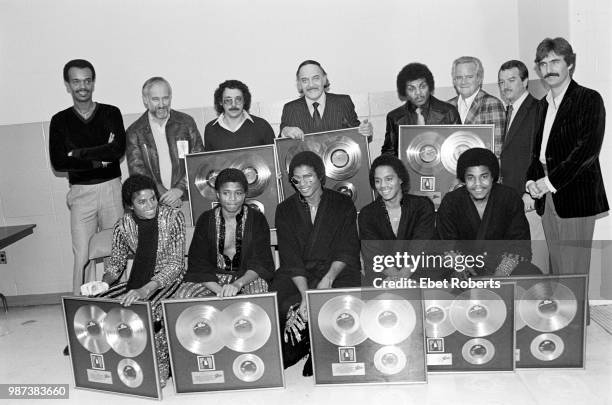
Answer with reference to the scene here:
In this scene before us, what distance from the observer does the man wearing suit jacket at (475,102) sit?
162 inches

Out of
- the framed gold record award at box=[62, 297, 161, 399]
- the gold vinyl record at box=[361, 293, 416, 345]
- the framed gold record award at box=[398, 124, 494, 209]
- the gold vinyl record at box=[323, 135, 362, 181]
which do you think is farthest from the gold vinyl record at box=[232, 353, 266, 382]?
the framed gold record award at box=[398, 124, 494, 209]

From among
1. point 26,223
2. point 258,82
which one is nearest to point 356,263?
point 258,82

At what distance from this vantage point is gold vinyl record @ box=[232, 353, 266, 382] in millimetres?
3172

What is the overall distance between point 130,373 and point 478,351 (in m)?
1.90

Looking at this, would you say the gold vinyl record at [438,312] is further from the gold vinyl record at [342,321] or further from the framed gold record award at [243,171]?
the framed gold record award at [243,171]

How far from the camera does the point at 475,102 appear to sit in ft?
13.8

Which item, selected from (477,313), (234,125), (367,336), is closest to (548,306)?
(477,313)

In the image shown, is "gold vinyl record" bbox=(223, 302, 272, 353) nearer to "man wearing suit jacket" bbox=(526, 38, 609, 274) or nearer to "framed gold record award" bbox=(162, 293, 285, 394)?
"framed gold record award" bbox=(162, 293, 285, 394)

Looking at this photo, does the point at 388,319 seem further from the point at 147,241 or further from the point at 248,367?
the point at 147,241

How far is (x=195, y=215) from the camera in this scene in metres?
4.18

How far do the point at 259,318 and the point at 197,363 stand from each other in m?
0.44

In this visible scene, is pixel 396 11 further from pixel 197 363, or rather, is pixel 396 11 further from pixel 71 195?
pixel 197 363

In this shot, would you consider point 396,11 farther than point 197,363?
Yes

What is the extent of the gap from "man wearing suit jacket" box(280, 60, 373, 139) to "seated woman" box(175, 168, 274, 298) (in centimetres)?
73
